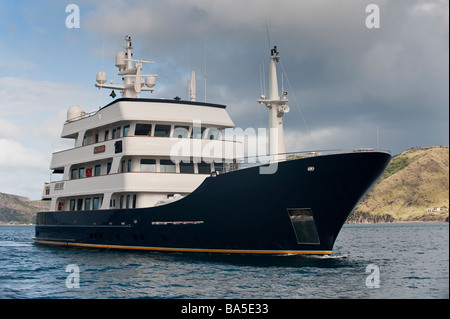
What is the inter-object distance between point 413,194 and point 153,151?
524ft

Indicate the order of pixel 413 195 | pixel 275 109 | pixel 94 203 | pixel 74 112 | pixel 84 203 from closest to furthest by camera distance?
pixel 275 109
pixel 94 203
pixel 84 203
pixel 74 112
pixel 413 195

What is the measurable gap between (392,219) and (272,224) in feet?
502

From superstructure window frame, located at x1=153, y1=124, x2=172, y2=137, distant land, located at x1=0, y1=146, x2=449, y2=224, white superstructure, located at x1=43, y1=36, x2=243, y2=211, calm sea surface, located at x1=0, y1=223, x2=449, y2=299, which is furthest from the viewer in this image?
distant land, located at x1=0, y1=146, x2=449, y2=224

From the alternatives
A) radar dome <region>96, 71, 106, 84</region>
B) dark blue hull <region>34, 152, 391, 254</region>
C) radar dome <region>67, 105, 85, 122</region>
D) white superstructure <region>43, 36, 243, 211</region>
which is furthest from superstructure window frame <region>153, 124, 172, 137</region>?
radar dome <region>67, 105, 85, 122</region>

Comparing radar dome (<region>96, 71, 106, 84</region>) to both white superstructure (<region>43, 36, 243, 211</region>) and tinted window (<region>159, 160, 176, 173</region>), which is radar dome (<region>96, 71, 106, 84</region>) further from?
tinted window (<region>159, 160, 176, 173</region>)

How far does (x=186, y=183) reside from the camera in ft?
84.7

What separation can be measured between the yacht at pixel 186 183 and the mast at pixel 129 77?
0.22 feet

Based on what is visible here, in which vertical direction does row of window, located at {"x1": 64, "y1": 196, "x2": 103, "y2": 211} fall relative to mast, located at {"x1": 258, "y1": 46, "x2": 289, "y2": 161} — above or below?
below

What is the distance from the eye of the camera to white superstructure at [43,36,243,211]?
2583cm

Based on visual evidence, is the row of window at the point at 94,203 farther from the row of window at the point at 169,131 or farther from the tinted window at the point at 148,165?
the row of window at the point at 169,131

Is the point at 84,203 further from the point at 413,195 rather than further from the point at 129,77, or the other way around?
the point at 413,195

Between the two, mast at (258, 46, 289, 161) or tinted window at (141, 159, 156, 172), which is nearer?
mast at (258, 46, 289, 161)

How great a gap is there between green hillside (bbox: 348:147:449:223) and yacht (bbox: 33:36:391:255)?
143777mm

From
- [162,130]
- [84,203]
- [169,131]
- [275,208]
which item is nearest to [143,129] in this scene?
[162,130]
